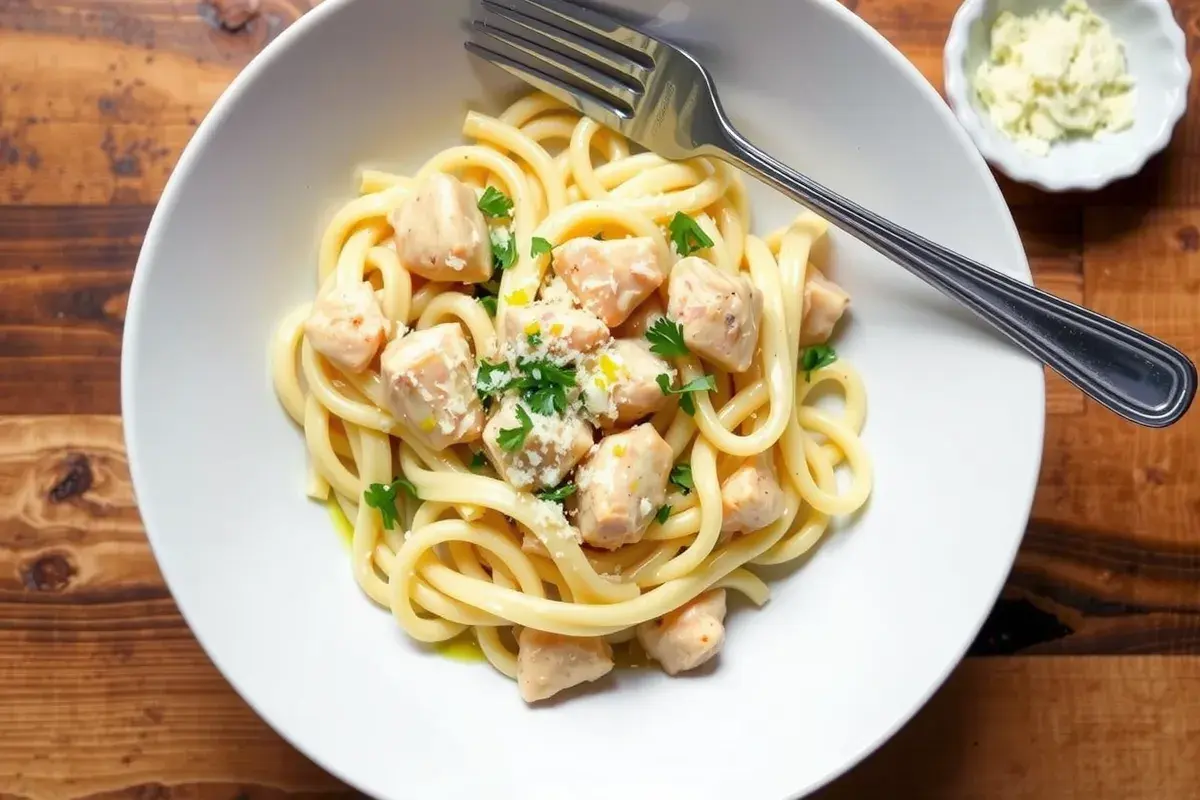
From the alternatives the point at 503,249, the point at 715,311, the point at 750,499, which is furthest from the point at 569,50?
the point at 750,499

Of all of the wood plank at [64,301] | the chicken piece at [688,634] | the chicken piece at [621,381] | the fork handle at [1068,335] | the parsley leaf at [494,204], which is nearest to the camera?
the fork handle at [1068,335]

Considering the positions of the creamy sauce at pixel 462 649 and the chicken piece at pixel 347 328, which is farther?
the creamy sauce at pixel 462 649

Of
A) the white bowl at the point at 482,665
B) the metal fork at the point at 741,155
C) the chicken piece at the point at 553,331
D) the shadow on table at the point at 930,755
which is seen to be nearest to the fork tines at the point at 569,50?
the metal fork at the point at 741,155

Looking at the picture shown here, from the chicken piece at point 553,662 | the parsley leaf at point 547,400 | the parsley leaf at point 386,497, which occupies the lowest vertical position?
the chicken piece at point 553,662

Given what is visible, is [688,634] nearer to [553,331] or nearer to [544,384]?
[544,384]

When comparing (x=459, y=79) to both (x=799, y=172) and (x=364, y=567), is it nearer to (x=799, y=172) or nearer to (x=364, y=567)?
(x=799, y=172)

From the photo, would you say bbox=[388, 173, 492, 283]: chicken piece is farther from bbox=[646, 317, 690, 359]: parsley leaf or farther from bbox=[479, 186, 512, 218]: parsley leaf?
bbox=[646, 317, 690, 359]: parsley leaf

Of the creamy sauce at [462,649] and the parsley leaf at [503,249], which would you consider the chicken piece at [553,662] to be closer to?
the creamy sauce at [462,649]
